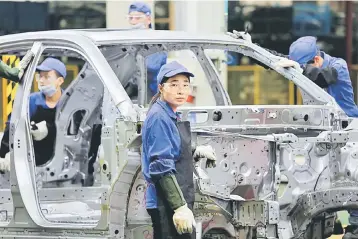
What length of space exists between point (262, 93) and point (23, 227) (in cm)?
866

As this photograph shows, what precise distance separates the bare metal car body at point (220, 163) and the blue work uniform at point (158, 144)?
321mm

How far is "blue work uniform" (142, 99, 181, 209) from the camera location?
677cm

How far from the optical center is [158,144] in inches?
268

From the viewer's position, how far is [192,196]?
6.98 meters

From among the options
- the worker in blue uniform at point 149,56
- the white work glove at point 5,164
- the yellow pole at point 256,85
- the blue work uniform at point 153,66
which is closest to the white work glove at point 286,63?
the worker in blue uniform at point 149,56

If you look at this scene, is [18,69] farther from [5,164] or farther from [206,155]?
[206,155]

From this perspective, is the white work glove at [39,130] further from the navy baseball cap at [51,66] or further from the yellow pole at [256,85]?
the yellow pole at [256,85]

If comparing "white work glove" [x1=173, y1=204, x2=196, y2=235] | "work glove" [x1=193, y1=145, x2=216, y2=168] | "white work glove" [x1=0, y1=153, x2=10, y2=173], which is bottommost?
"white work glove" [x1=173, y1=204, x2=196, y2=235]

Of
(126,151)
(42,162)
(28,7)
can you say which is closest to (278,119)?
(126,151)

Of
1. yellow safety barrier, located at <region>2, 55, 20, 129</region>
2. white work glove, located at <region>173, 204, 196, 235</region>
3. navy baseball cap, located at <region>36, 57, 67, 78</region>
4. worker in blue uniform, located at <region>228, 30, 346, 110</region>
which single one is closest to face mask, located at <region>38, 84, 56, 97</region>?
navy baseball cap, located at <region>36, 57, 67, 78</region>

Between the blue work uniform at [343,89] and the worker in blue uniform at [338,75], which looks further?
the blue work uniform at [343,89]

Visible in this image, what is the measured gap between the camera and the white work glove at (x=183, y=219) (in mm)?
6664

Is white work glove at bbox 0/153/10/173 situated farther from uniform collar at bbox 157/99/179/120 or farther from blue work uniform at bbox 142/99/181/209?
uniform collar at bbox 157/99/179/120

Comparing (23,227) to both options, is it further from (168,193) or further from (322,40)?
(322,40)
